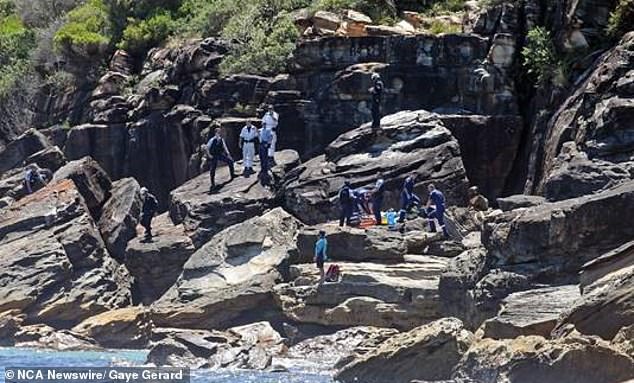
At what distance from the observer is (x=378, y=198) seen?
107 ft

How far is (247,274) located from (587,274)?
11.0m

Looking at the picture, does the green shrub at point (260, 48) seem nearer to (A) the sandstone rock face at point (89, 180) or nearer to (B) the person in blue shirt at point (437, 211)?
(A) the sandstone rock face at point (89, 180)

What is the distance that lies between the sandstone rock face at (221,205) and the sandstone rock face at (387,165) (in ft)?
2.89

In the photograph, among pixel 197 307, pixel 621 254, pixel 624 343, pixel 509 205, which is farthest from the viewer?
pixel 197 307

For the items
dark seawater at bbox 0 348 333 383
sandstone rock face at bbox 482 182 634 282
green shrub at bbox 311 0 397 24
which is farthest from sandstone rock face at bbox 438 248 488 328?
green shrub at bbox 311 0 397 24

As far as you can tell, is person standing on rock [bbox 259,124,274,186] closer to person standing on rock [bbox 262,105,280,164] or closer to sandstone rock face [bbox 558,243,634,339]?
person standing on rock [bbox 262,105,280,164]

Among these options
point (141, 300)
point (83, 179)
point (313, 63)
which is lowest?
point (141, 300)

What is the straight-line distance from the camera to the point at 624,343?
834 inches

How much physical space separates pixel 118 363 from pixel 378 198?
8831 millimetres

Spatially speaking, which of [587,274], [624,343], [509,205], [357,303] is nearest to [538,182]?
[509,205]

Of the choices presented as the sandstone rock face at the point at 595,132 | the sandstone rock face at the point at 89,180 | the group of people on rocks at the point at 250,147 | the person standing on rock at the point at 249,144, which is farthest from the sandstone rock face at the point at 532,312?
the sandstone rock face at the point at 89,180

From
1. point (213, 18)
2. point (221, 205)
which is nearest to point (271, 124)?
point (221, 205)

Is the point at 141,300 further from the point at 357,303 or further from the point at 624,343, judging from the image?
the point at 624,343

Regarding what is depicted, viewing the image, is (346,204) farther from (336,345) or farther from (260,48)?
(260,48)
